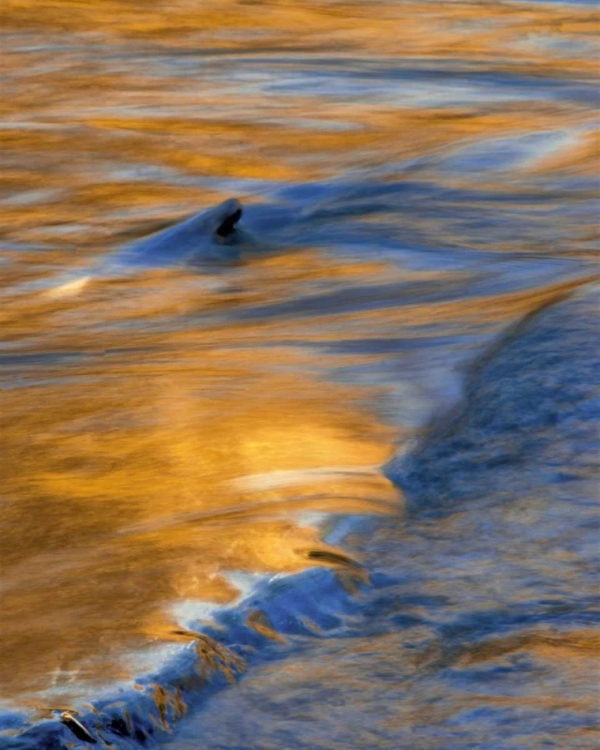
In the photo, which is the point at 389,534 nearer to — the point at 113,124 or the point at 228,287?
the point at 228,287

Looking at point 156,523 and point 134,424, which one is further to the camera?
point 134,424

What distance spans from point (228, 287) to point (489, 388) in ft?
4.05

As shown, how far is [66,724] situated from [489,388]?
1.27 metres

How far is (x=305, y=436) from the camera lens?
8.29 ft

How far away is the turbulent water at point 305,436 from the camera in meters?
1.67

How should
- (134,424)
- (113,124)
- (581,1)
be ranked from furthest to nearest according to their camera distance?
(581,1) < (113,124) < (134,424)

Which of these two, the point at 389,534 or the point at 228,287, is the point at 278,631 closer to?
the point at 389,534

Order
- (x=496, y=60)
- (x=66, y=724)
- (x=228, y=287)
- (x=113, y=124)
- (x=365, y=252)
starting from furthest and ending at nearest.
Answer: 1. (x=496, y=60)
2. (x=113, y=124)
3. (x=365, y=252)
4. (x=228, y=287)
5. (x=66, y=724)

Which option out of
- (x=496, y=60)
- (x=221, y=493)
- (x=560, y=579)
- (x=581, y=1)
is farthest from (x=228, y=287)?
(x=581, y=1)

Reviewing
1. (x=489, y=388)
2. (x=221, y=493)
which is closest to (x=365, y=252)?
(x=489, y=388)

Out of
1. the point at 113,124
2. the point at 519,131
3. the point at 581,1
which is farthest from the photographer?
the point at 581,1

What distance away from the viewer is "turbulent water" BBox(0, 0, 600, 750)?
1670mm

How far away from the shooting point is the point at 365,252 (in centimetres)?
413

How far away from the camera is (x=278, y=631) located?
1.82 meters
